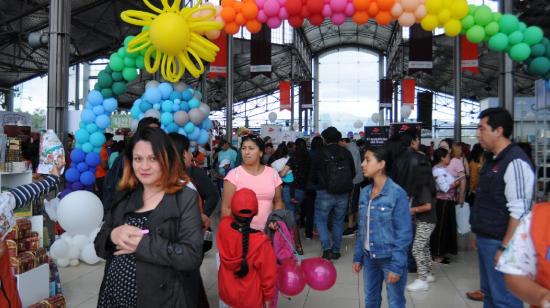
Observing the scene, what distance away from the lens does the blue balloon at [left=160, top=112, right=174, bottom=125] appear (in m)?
5.67

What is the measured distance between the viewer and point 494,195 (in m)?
2.64

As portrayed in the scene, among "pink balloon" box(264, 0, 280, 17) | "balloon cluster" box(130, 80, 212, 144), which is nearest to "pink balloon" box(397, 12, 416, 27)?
"pink balloon" box(264, 0, 280, 17)

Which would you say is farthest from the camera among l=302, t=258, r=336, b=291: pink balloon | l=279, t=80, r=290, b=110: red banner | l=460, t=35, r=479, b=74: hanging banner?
l=279, t=80, r=290, b=110: red banner

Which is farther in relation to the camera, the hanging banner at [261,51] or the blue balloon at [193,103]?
the hanging banner at [261,51]

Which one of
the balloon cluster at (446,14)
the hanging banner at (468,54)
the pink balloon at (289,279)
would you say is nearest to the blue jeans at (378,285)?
the pink balloon at (289,279)

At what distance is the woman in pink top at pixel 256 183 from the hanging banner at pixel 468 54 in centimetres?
697

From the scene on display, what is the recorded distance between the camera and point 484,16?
5.66 meters

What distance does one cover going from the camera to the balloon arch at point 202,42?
5.41 meters

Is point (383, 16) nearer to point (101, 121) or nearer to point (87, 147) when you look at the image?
point (101, 121)

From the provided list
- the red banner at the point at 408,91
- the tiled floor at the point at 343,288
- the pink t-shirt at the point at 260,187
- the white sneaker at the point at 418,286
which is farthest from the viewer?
the red banner at the point at 408,91

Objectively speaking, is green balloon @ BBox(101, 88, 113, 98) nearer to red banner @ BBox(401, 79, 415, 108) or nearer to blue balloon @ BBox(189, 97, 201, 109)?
blue balloon @ BBox(189, 97, 201, 109)

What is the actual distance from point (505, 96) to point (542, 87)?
97 cm

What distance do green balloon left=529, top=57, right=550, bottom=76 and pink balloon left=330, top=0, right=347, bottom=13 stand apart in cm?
238

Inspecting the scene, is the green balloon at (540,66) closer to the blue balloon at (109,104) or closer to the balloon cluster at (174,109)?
the balloon cluster at (174,109)
